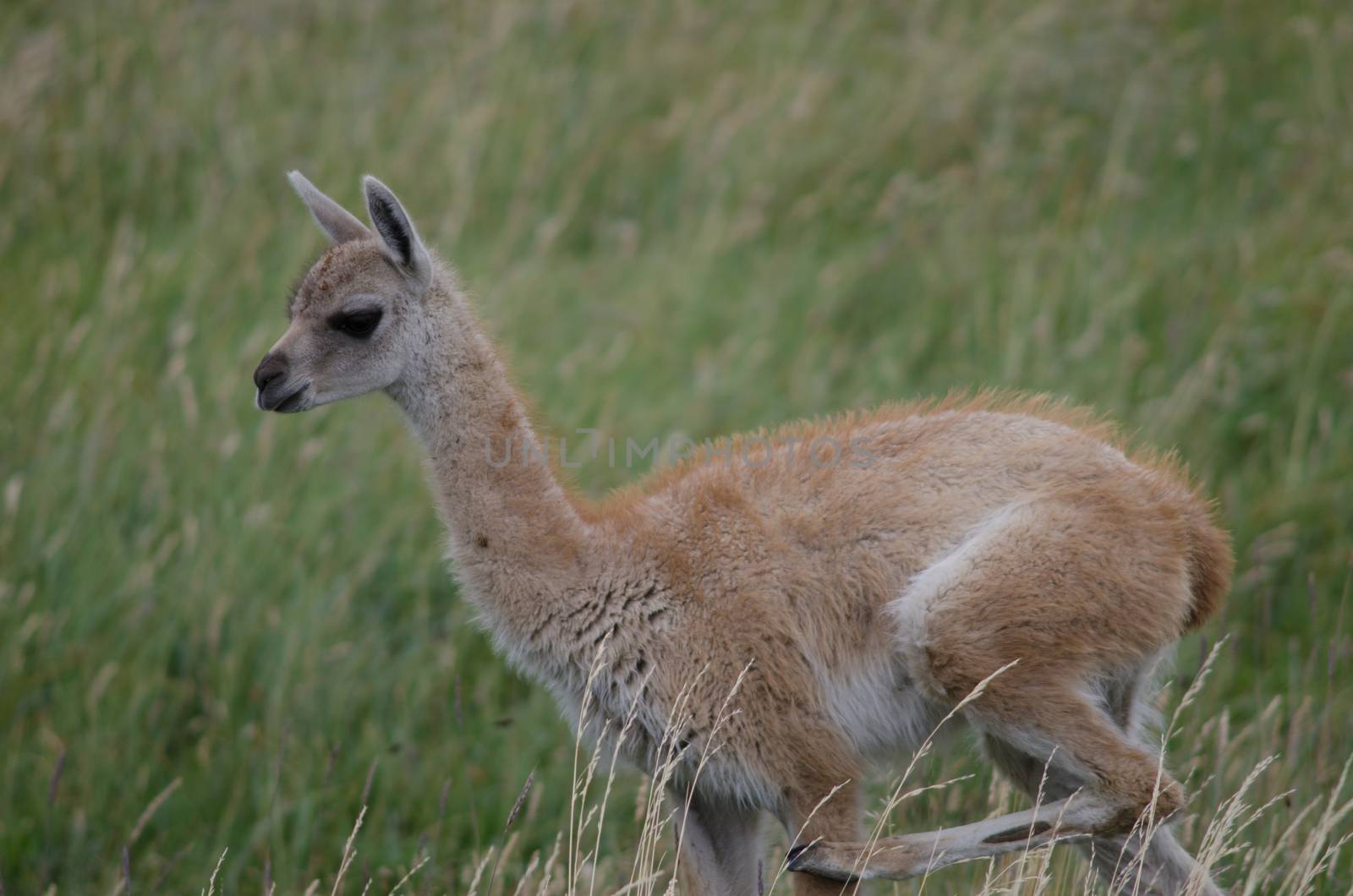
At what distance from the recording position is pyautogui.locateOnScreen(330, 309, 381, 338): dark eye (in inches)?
176

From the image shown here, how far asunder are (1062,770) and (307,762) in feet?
10.3

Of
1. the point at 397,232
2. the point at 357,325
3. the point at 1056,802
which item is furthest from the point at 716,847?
the point at 397,232

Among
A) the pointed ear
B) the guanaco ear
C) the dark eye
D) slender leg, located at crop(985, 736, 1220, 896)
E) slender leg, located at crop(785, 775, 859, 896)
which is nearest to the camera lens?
slender leg, located at crop(785, 775, 859, 896)

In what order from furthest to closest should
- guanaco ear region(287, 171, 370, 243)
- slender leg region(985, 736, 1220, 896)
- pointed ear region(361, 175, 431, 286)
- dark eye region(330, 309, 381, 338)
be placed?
guanaco ear region(287, 171, 370, 243) → dark eye region(330, 309, 381, 338) → pointed ear region(361, 175, 431, 286) → slender leg region(985, 736, 1220, 896)

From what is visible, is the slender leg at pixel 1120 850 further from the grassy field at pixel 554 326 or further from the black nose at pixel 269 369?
the black nose at pixel 269 369

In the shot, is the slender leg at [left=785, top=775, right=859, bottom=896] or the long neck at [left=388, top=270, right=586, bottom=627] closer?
the slender leg at [left=785, top=775, right=859, bottom=896]

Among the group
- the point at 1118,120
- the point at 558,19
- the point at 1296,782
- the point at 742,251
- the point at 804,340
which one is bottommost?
the point at 1296,782

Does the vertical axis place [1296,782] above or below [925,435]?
below

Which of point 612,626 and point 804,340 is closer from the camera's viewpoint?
point 612,626

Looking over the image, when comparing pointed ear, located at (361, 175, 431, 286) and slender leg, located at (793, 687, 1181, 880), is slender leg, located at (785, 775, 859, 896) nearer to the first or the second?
slender leg, located at (793, 687, 1181, 880)

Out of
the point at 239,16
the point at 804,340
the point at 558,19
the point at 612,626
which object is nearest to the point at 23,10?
the point at 239,16

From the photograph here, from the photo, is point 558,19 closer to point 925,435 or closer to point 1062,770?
point 925,435

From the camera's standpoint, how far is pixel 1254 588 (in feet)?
21.6

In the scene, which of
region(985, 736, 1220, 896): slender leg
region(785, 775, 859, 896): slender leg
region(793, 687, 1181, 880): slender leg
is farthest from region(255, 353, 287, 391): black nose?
region(985, 736, 1220, 896): slender leg
